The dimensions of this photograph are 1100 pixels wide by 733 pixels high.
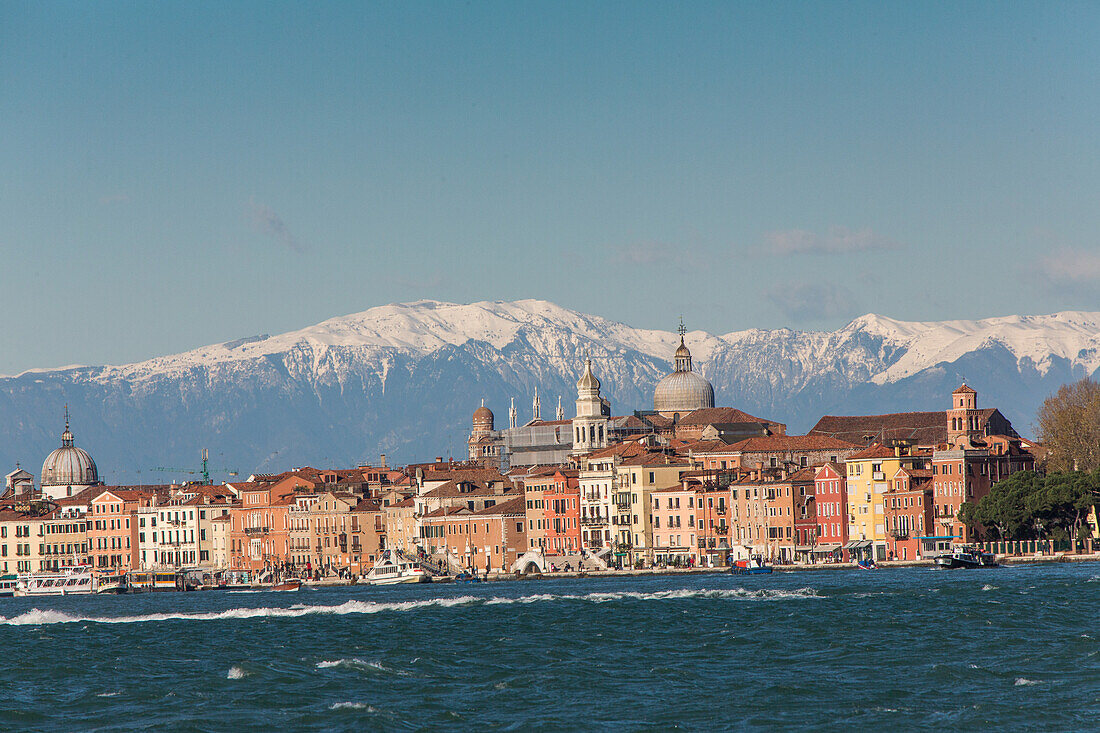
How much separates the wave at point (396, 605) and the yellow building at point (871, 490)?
96.8 ft

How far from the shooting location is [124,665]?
58156mm

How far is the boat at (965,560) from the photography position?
103438mm

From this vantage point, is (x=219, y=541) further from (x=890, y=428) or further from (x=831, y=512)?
(x=831, y=512)

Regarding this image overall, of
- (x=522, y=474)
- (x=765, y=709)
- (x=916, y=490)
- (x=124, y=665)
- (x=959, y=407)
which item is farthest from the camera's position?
(x=522, y=474)

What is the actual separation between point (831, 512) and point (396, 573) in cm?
2951

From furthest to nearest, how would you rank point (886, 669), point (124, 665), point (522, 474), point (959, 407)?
point (522, 474)
point (959, 407)
point (124, 665)
point (886, 669)

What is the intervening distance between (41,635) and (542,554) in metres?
60.3

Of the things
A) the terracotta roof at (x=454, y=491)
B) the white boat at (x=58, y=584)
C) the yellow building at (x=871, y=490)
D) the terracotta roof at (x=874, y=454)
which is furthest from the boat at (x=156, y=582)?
the terracotta roof at (x=874, y=454)

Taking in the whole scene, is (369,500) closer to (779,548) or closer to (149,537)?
(149,537)

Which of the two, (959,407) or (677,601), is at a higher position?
(959,407)

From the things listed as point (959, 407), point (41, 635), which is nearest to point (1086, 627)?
point (41, 635)

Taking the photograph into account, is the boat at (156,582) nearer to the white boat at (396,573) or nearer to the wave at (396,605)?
the white boat at (396,573)

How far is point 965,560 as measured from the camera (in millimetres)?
103625

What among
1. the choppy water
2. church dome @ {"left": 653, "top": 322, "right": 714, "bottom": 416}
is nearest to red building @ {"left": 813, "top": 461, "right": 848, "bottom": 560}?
the choppy water
